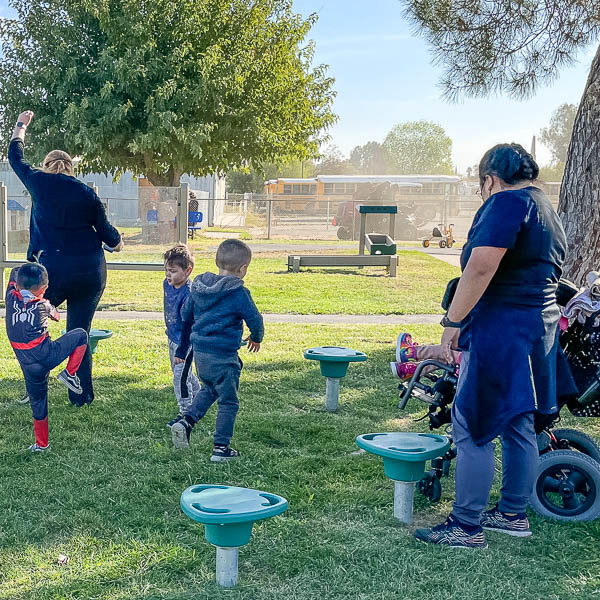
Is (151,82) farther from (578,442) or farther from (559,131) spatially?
(559,131)

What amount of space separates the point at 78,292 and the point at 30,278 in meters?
0.92

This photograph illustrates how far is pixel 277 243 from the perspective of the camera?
2920cm

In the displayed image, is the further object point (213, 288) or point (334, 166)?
point (334, 166)

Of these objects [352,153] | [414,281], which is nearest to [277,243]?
[414,281]

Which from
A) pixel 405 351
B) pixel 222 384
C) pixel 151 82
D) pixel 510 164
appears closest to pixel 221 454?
pixel 222 384

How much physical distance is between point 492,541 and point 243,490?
4.16 ft

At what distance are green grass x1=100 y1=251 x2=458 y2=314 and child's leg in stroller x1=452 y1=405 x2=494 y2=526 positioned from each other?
26.4 feet

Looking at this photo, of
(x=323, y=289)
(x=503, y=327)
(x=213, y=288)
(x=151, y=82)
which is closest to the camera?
(x=503, y=327)

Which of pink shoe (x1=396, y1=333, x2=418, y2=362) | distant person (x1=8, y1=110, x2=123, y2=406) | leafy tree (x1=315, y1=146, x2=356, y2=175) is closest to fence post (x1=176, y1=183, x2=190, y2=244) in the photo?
distant person (x1=8, y1=110, x2=123, y2=406)

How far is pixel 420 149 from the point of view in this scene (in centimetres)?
11981

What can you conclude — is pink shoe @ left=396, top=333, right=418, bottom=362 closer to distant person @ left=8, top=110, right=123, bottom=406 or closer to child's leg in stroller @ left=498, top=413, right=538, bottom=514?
child's leg in stroller @ left=498, top=413, right=538, bottom=514

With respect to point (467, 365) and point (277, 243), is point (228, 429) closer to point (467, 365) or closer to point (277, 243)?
point (467, 365)

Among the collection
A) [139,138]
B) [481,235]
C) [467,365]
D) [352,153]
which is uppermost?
[352,153]

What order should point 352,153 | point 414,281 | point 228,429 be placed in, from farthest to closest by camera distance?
point 352,153 < point 414,281 < point 228,429
